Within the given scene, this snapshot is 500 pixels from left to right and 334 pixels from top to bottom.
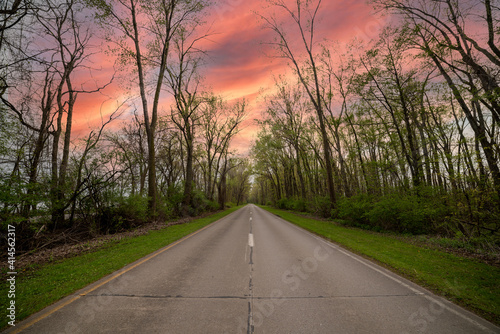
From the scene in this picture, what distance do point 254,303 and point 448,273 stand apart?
17.0ft

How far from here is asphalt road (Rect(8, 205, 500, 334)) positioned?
2787 mm

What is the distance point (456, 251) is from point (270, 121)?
73.4 ft

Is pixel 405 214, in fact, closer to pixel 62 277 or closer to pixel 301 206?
pixel 62 277

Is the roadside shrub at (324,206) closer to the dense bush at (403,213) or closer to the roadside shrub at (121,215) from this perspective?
the dense bush at (403,213)

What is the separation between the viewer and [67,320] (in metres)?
2.90

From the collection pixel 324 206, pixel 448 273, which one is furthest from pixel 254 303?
pixel 324 206

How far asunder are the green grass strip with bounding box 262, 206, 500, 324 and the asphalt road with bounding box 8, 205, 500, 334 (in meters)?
0.33

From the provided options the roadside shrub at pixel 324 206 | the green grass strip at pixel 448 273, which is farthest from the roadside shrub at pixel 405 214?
the roadside shrub at pixel 324 206

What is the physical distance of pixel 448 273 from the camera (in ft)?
16.5

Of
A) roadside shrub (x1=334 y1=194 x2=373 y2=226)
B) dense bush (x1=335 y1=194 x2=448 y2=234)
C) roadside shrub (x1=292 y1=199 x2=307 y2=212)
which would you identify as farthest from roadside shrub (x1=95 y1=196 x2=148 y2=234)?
roadside shrub (x1=292 y1=199 x2=307 y2=212)

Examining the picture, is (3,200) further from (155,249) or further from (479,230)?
(479,230)

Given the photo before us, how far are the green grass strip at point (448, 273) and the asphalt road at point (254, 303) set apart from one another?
326 millimetres

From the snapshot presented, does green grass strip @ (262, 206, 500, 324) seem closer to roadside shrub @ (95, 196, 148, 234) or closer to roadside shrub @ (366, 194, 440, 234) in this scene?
roadside shrub @ (366, 194, 440, 234)

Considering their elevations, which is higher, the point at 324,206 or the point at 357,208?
the point at 357,208
